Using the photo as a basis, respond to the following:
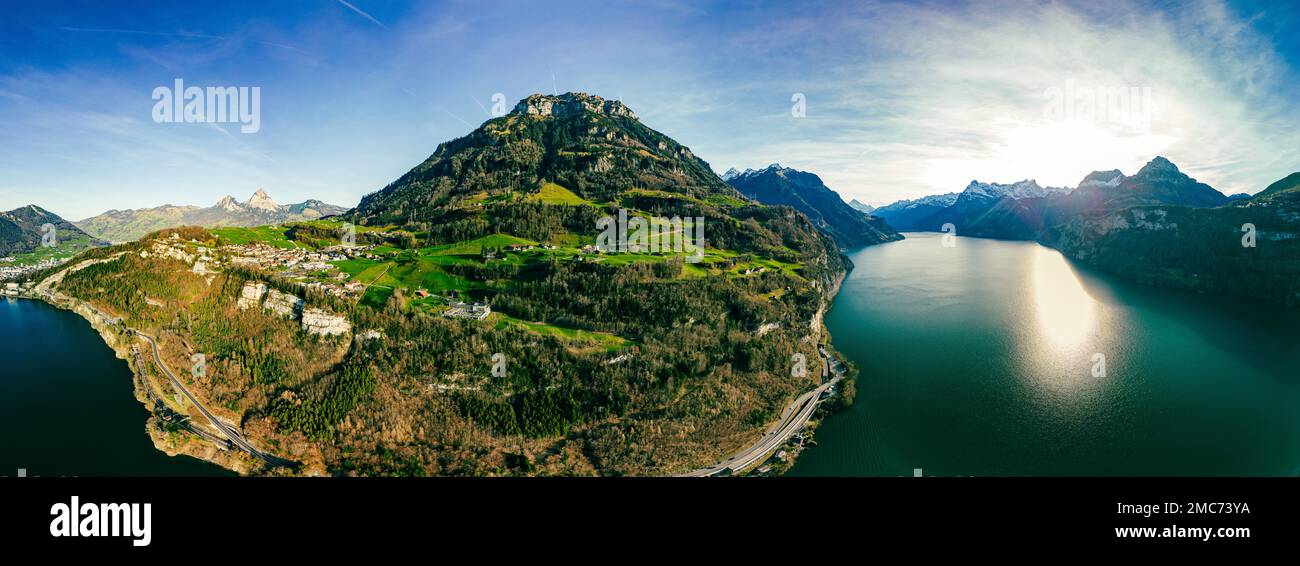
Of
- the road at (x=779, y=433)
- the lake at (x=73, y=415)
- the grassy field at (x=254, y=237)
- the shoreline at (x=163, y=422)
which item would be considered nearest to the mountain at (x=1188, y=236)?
the shoreline at (x=163, y=422)

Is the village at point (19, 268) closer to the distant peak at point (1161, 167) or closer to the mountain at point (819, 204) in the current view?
the mountain at point (819, 204)

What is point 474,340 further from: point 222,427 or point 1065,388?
point 1065,388

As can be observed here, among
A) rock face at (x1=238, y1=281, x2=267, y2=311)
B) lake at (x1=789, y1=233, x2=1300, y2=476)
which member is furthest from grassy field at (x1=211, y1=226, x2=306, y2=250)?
lake at (x1=789, y1=233, x2=1300, y2=476)

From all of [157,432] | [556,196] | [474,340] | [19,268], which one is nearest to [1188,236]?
[556,196]

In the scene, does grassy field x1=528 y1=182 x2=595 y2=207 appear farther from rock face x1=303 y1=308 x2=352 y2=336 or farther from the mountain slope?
rock face x1=303 y1=308 x2=352 y2=336
